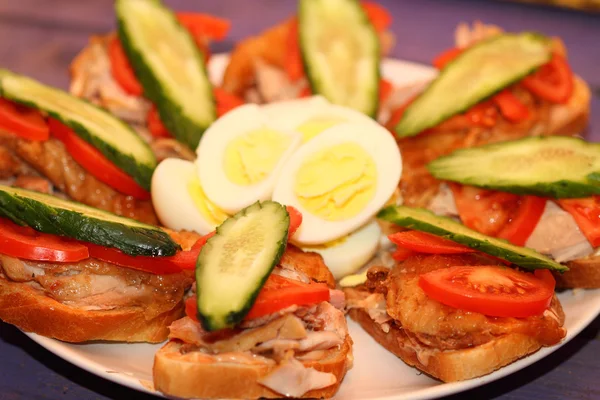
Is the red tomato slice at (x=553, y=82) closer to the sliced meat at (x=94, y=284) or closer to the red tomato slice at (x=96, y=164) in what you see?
the red tomato slice at (x=96, y=164)

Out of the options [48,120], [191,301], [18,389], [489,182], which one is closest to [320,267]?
[191,301]

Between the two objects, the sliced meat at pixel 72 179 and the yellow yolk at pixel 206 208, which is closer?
the yellow yolk at pixel 206 208

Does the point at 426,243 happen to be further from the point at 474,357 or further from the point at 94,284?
the point at 94,284

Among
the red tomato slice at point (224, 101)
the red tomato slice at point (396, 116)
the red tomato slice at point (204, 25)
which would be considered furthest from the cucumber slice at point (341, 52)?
the red tomato slice at point (204, 25)

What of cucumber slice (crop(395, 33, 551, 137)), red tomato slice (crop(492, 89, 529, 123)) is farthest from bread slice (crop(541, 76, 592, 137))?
cucumber slice (crop(395, 33, 551, 137))

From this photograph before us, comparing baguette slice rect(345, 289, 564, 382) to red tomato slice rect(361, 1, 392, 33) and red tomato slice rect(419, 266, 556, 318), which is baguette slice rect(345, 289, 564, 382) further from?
red tomato slice rect(361, 1, 392, 33)

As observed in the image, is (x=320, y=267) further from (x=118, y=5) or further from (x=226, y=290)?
(x=118, y=5)

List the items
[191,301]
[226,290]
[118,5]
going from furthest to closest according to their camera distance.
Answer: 1. [118,5]
2. [191,301]
3. [226,290]
